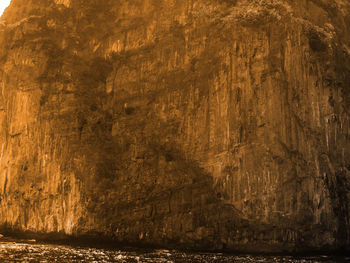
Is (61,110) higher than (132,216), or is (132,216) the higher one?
(61,110)

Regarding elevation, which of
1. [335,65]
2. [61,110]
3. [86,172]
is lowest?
[86,172]

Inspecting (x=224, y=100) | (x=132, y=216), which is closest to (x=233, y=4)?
(x=224, y=100)

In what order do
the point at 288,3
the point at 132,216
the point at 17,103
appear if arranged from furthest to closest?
the point at 17,103
the point at 288,3
the point at 132,216

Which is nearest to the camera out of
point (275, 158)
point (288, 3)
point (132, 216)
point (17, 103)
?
point (275, 158)

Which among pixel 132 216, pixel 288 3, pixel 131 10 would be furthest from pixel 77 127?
pixel 288 3

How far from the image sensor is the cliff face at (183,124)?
32.2m

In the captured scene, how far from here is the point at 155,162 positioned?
36.1 meters

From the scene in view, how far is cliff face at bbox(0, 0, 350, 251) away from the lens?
32.2 metres

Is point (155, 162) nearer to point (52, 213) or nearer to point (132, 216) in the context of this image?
point (132, 216)

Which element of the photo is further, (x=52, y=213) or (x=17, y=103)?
(x=17, y=103)

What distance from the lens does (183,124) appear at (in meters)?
36.4

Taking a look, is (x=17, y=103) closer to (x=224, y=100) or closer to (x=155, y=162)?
(x=155, y=162)

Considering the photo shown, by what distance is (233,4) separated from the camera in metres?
38.8

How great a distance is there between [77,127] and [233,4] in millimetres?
17049
